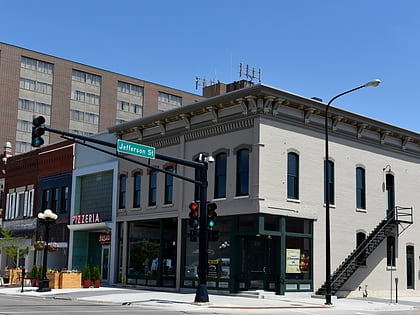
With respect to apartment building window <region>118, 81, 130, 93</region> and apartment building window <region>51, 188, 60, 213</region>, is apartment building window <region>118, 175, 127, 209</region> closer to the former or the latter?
apartment building window <region>51, 188, 60, 213</region>

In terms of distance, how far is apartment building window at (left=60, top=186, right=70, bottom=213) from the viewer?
142 ft

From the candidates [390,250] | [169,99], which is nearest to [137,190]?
[390,250]

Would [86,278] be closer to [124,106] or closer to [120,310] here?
[120,310]

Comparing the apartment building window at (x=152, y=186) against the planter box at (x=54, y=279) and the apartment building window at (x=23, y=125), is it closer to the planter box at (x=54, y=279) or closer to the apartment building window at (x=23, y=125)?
the planter box at (x=54, y=279)

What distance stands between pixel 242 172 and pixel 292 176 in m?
2.49

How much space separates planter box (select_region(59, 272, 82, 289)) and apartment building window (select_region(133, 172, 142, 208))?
527 centimetres

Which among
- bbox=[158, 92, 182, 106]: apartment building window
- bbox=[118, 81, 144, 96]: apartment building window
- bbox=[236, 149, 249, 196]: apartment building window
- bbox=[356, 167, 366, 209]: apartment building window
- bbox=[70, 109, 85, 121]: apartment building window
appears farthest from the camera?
bbox=[158, 92, 182, 106]: apartment building window

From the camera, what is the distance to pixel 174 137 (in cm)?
3556

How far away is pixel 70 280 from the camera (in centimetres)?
3491

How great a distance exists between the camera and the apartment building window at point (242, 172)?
30859 mm

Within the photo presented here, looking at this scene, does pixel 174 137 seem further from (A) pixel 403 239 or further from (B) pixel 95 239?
(A) pixel 403 239

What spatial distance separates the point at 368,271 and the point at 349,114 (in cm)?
835

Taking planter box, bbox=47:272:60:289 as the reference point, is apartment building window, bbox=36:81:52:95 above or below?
above

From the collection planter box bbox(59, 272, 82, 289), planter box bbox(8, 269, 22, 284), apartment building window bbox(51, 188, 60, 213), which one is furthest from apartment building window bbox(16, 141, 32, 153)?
planter box bbox(59, 272, 82, 289)
